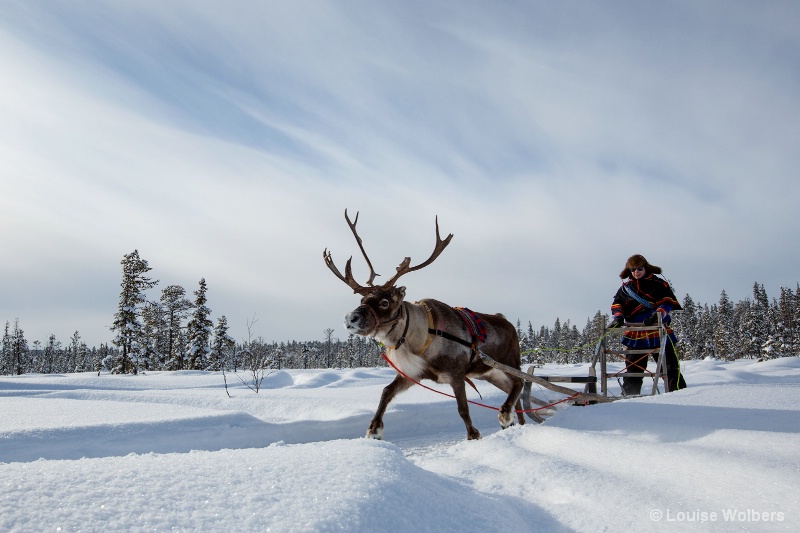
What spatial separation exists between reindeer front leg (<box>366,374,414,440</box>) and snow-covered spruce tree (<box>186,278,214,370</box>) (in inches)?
1351

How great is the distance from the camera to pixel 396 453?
2951 mm

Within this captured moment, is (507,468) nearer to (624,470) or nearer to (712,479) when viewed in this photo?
(624,470)

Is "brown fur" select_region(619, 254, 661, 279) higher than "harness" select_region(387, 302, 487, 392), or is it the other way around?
"brown fur" select_region(619, 254, 661, 279)

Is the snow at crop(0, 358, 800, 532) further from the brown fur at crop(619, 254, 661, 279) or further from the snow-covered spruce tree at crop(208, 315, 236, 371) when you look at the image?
the snow-covered spruce tree at crop(208, 315, 236, 371)

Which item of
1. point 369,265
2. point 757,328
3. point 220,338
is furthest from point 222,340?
point 757,328

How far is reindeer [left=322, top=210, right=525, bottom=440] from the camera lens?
5.12m

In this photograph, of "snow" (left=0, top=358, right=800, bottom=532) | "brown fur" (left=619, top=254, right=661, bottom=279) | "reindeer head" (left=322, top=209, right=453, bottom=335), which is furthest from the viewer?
"brown fur" (left=619, top=254, right=661, bottom=279)

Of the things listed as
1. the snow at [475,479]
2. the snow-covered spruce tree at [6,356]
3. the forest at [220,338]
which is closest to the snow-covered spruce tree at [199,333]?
the forest at [220,338]

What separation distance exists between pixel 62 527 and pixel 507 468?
2.68 metres

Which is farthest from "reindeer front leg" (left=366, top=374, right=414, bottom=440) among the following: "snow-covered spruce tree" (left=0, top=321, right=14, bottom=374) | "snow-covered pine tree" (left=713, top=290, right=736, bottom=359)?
"snow-covered spruce tree" (left=0, top=321, right=14, bottom=374)

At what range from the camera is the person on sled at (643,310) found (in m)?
6.73

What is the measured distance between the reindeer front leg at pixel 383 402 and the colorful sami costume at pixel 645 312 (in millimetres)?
3481

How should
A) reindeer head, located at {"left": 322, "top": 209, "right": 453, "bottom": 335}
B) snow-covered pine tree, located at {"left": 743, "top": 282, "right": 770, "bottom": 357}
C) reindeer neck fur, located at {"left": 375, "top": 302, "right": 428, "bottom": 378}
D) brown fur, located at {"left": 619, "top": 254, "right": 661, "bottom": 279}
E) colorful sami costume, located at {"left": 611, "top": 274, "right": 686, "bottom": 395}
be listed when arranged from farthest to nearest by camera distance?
snow-covered pine tree, located at {"left": 743, "top": 282, "right": 770, "bottom": 357}, brown fur, located at {"left": 619, "top": 254, "right": 661, "bottom": 279}, colorful sami costume, located at {"left": 611, "top": 274, "right": 686, "bottom": 395}, reindeer neck fur, located at {"left": 375, "top": 302, "right": 428, "bottom": 378}, reindeer head, located at {"left": 322, "top": 209, "right": 453, "bottom": 335}

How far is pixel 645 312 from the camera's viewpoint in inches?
279
